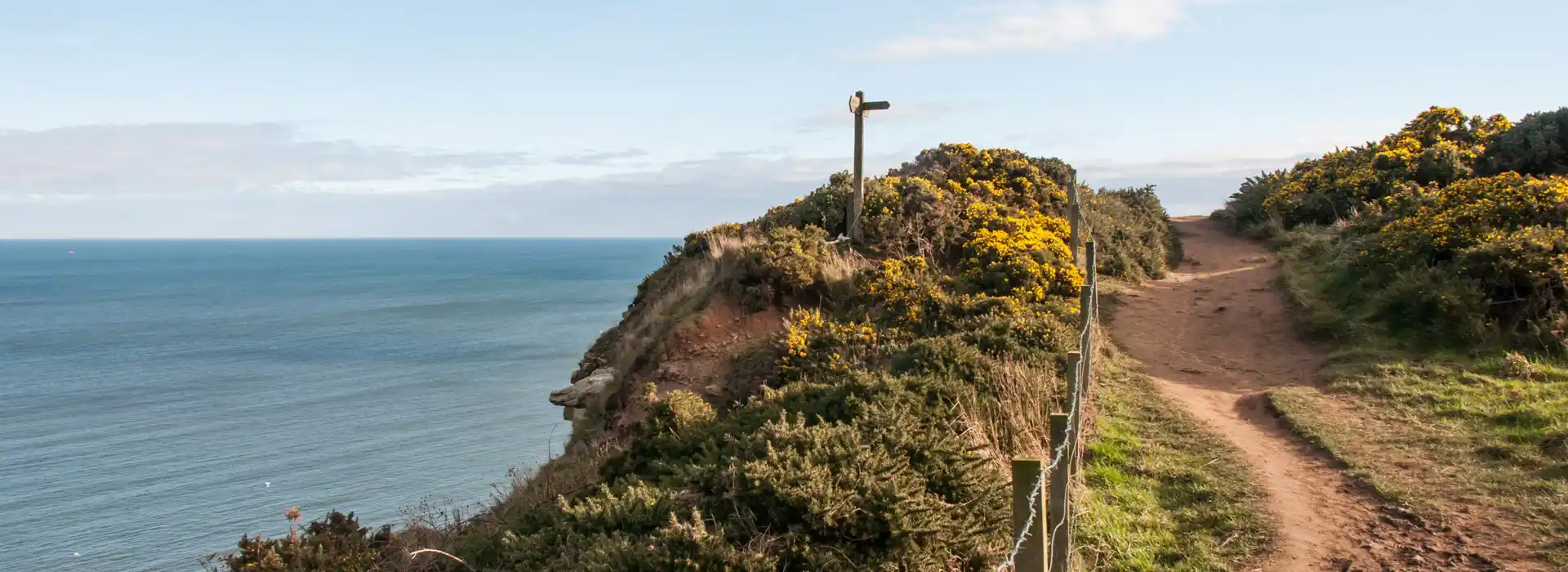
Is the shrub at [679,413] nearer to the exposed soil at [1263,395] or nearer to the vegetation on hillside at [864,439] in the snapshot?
the vegetation on hillside at [864,439]

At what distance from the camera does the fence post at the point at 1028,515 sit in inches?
118

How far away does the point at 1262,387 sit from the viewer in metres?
8.96

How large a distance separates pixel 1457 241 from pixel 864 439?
366 inches

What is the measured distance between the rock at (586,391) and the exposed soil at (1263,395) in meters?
7.35

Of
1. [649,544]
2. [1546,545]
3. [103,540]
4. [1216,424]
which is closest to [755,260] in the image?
[1216,424]

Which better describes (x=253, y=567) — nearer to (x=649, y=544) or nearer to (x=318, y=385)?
(x=649, y=544)

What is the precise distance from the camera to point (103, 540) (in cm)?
1886

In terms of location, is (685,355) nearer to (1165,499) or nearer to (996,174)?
(1165,499)

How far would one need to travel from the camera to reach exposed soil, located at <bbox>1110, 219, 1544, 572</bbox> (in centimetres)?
493

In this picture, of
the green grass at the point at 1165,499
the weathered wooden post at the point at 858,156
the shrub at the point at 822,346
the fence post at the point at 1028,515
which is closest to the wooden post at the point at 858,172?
the weathered wooden post at the point at 858,156

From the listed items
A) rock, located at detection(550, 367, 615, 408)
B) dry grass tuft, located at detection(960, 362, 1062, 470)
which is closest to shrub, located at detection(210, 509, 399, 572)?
dry grass tuft, located at detection(960, 362, 1062, 470)

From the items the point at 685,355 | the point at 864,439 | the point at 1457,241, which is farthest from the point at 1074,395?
the point at 1457,241

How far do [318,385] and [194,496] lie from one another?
16.5 m

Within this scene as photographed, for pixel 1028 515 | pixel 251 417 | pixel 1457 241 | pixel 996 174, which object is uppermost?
pixel 996 174
